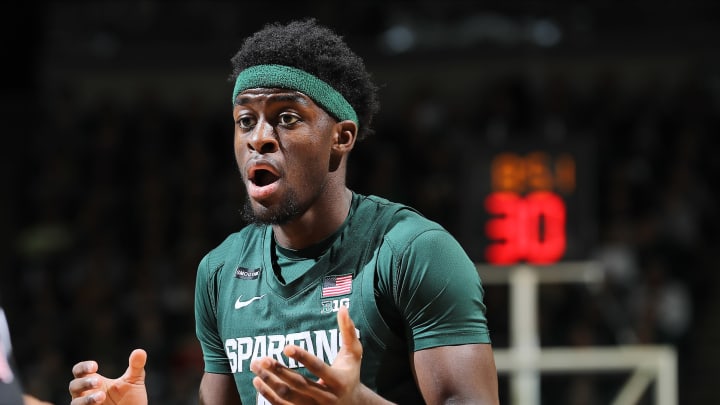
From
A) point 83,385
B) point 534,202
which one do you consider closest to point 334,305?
point 83,385

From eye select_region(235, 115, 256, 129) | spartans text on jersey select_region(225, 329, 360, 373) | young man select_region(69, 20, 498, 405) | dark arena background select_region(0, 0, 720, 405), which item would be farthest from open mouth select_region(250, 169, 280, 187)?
dark arena background select_region(0, 0, 720, 405)

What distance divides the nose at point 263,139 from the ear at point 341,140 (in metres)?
A: 0.18

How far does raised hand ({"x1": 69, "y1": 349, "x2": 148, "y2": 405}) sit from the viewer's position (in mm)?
2795

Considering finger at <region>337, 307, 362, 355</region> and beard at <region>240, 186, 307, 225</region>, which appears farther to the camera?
beard at <region>240, 186, 307, 225</region>

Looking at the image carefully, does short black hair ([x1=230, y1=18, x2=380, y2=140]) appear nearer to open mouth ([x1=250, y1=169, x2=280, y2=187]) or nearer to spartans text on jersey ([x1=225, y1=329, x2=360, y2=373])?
open mouth ([x1=250, y1=169, x2=280, y2=187])

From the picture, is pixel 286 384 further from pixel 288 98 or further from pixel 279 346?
pixel 288 98

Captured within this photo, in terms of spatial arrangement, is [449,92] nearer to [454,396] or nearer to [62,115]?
[62,115]

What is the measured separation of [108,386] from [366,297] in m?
0.71

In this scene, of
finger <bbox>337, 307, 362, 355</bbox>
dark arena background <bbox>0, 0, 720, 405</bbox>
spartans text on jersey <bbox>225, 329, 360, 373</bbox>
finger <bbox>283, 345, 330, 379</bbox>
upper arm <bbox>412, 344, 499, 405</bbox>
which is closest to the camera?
finger <bbox>283, 345, 330, 379</bbox>

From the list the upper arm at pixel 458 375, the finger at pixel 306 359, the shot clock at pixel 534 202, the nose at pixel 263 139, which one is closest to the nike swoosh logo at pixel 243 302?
the nose at pixel 263 139

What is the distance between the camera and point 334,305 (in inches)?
110

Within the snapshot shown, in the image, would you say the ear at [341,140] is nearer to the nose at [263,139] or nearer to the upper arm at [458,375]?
the nose at [263,139]

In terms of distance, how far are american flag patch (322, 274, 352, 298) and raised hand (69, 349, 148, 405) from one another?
1.63ft

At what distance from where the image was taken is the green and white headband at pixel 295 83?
2850mm
